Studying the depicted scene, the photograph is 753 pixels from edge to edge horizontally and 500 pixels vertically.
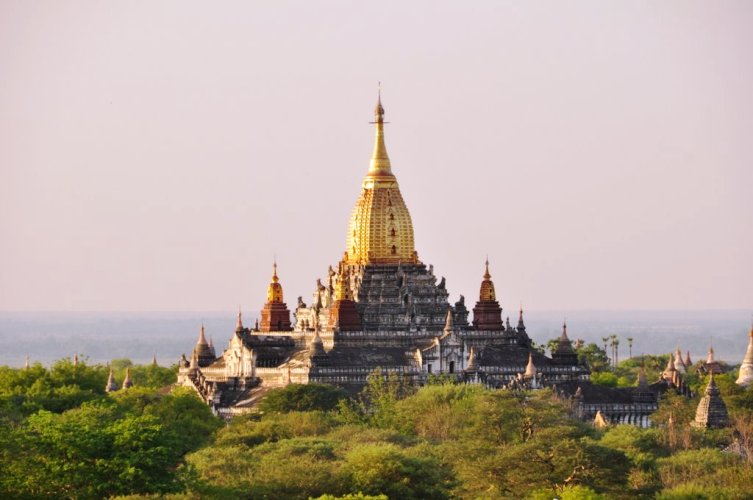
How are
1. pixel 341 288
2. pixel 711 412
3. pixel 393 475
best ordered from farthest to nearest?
pixel 341 288 → pixel 711 412 → pixel 393 475

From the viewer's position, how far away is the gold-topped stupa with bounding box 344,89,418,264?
116m

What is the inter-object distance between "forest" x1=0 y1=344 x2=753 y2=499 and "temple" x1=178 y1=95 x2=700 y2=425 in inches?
228

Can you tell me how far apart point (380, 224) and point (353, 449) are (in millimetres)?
42678

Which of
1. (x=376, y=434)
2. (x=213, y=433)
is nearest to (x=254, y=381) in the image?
(x=213, y=433)

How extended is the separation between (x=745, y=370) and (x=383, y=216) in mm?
21149

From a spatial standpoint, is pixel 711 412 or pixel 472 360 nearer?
pixel 711 412

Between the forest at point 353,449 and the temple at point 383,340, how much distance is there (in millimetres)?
5786

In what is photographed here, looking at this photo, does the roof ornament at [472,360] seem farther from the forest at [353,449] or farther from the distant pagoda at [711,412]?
the distant pagoda at [711,412]

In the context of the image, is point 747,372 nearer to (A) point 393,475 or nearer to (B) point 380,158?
(B) point 380,158

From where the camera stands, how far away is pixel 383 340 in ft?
364

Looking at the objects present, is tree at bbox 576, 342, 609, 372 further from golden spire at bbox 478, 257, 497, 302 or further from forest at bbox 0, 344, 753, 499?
forest at bbox 0, 344, 753, 499

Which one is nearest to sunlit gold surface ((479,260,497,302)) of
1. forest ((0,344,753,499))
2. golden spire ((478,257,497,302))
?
golden spire ((478,257,497,302))

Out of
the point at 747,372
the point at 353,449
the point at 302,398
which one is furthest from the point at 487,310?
the point at 353,449

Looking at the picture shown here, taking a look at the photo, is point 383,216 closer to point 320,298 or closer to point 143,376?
point 320,298
